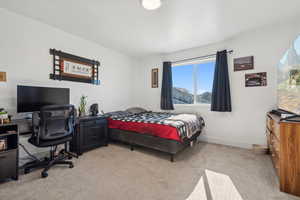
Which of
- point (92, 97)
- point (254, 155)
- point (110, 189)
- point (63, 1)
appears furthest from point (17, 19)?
point (254, 155)

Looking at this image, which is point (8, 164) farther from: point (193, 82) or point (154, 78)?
point (193, 82)

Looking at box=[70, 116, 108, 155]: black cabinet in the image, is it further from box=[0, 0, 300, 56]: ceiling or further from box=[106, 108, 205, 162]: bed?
box=[0, 0, 300, 56]: ceiling

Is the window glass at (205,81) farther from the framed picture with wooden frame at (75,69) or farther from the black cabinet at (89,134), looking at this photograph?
the framed picture with wooden frame at (75,69)

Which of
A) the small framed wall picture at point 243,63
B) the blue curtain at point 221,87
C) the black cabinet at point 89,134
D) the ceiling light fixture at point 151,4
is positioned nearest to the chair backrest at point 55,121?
the black cabinet at point 89,134

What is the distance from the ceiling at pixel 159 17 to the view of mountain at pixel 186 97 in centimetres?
136

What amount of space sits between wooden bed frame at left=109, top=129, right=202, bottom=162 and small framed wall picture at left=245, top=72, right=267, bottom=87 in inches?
69.4

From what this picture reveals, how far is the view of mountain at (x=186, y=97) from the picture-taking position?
136 inches

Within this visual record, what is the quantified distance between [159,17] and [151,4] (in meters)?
0.41

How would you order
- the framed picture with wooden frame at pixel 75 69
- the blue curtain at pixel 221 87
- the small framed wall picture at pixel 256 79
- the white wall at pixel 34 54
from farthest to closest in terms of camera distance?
the blue curtain at pixel 221 87 → the framed picture with wooden frame at pixel 75 69 → the small framed wall picture at pixel 256 79 → the white wall at pixel 34 54

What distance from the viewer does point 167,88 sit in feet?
12.4

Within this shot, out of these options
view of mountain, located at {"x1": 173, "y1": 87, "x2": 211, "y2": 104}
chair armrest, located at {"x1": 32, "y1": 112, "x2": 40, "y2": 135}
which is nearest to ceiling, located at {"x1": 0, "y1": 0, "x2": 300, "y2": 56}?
view of mountain, located at {"x1": 173, "y1": 87, "x2": 211, "y2": 104}

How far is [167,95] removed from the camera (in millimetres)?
3762

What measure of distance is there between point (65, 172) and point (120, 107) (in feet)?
8.01

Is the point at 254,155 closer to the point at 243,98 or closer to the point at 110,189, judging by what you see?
the point at 243,98
